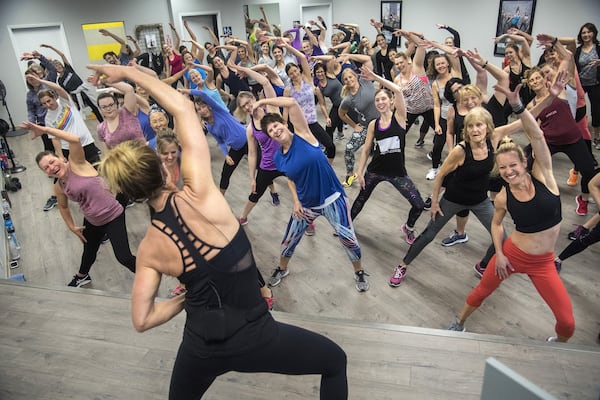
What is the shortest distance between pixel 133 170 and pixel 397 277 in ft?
8.60

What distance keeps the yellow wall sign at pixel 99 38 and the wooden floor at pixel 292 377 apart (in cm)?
870

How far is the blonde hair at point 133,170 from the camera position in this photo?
1.36 metres

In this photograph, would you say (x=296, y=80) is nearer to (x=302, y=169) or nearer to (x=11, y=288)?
(x=302, y=169)

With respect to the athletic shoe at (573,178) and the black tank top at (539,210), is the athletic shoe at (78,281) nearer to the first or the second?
the black tank top at (539,210)

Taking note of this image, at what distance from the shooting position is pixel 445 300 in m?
3.31

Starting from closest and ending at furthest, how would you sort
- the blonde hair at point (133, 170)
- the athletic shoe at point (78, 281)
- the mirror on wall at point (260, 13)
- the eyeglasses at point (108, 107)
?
the blonde hair at point (133, 170)
the athletic shoe at point (78, 281)
the eyeglasses at point (108, 107)
the mirror on wall at point (260, 13)

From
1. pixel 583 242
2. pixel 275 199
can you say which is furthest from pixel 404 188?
pixel 275 199

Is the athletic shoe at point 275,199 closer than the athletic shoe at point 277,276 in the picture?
No

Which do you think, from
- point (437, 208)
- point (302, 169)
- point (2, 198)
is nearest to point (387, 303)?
point (437, 208)

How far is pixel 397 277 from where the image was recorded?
11.5ft

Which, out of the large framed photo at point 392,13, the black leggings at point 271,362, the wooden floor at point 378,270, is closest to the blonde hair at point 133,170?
the black leggings at point 271,362

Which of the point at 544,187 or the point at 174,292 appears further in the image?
the point at 174,292

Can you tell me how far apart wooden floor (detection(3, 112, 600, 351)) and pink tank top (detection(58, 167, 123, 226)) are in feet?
2.59

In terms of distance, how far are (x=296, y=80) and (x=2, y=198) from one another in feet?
12.9
